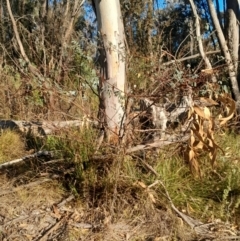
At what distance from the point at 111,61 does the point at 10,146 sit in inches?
57.7

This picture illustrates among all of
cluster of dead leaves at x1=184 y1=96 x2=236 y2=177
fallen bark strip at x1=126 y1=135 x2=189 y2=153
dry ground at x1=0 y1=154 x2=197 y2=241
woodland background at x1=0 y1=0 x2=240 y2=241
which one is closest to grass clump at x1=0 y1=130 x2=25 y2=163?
woodland background at x1=0 y1=0 x2=240 y2=241

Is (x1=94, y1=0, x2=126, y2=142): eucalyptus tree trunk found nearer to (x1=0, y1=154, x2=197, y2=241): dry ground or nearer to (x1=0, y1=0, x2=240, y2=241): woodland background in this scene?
(x1=0, y1=0, x2=240, y2=241): woodland background

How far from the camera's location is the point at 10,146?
13.9 feet

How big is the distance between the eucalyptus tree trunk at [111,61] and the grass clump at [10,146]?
1.11 m

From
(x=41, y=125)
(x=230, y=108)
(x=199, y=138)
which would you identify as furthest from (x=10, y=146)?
(x=230, y=108)

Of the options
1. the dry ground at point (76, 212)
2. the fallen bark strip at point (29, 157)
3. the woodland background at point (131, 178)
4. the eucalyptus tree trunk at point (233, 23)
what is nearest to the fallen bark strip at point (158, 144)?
the woodland background at point (131, 178)

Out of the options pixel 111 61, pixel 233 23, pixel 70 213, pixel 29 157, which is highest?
pixel 233 23

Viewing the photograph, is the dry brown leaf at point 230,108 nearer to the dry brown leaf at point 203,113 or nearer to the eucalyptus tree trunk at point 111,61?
the dry brown leaf at point 203,113

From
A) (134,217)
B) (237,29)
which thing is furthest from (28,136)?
(237,29)

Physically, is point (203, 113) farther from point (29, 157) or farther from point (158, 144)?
point (29, 157)

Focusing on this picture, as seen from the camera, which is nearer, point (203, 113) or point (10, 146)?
point (203, 113)

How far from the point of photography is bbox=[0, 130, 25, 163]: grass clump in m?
4.09

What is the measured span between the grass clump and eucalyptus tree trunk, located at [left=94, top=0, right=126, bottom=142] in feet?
3.64

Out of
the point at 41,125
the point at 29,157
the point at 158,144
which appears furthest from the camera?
the point at 41,125
